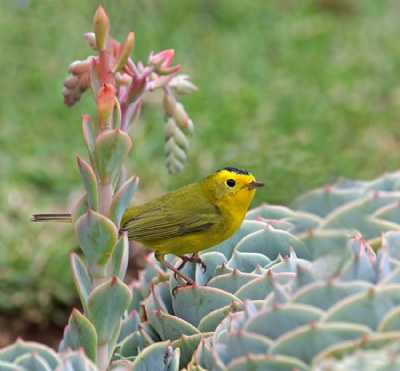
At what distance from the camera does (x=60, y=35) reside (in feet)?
21.4

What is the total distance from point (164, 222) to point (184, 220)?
3.5 inches

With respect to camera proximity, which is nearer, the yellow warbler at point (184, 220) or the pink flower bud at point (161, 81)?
the pink flower bud at point (161, 81)

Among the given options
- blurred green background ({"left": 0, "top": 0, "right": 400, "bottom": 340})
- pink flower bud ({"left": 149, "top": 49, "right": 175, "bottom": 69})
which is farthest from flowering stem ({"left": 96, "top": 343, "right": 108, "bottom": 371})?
blurred green background ({"left": 0, "top": 0, "right": 400, "bottom": 340})

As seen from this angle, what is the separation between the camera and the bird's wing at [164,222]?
324 cm

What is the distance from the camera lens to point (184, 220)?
330cm

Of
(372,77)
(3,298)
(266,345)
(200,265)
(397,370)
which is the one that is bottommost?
(397,370)

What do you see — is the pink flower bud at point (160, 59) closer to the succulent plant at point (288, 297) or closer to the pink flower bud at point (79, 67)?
the pink flower bud at point (79, 67)

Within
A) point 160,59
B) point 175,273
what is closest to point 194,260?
point 175,273

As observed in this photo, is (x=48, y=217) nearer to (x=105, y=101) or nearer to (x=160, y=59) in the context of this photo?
(x=160, y=59)

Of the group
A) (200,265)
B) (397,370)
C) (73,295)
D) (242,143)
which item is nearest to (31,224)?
(73,295)

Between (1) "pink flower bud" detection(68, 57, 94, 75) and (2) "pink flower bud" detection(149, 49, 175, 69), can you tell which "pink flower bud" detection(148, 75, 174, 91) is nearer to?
(2) "pink flower bud" detection(149, 49, 175, 69)

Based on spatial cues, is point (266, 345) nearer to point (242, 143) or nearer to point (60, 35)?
point (242, 143)

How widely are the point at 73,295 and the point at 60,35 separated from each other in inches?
110

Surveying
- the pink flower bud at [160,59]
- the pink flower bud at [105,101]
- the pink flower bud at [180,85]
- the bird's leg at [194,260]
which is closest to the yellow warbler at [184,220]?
the bird's leg at [194,260]
